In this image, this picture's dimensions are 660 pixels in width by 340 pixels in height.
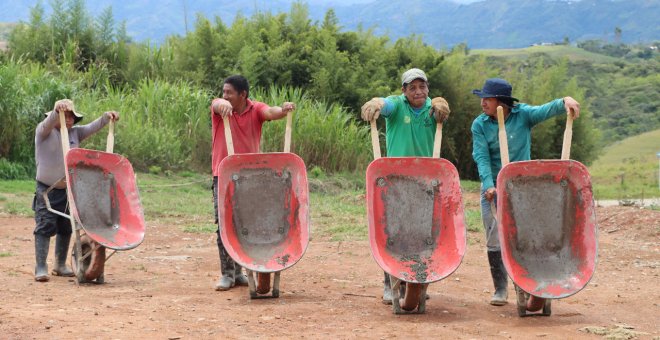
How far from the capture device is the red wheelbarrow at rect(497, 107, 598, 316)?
20.4 ft

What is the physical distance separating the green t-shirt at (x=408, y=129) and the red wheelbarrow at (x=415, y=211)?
16 cm

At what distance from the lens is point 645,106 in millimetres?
51500

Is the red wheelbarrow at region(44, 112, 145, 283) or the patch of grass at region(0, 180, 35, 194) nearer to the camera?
the red wheelbarrow at region(44, 112, 145, 283)

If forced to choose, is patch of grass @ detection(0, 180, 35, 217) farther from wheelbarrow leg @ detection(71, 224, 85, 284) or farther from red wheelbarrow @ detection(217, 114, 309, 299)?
red wheelbarrow @ detection(217, 114, 309, 299)

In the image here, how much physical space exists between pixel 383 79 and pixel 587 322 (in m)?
14.5

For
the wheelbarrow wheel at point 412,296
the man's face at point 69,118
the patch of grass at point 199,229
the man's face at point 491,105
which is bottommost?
the patch of grass at point 199,229

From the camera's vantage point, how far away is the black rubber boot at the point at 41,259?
7.55 meters

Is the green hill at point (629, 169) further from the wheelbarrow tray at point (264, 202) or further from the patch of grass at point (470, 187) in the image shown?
the wheelbarrow tray at point (264, 202)

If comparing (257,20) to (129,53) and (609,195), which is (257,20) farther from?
(609,195)

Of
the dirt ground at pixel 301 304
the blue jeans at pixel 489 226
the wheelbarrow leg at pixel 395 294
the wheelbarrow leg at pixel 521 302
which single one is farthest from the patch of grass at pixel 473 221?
the wheelbarrow leg at pixel 395 294

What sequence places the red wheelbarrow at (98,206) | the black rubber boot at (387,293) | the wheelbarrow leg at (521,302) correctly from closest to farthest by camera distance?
1. the wheelbarrow leg at (521,302)
2. the black rubber boot at (387,293)
3. the red wheelbarrow at (98,206)

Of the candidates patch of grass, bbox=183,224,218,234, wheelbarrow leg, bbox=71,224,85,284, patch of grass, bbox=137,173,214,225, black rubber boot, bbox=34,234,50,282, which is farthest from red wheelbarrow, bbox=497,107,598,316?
patch of grass, bbox=137,173,214,225

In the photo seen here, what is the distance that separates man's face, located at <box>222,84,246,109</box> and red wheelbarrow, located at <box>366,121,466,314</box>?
1.22 m

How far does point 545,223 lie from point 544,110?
2.37ft
